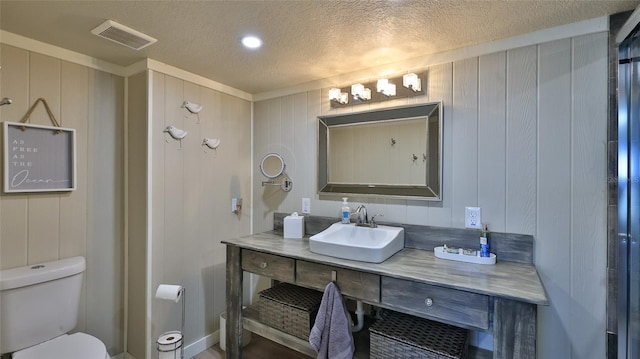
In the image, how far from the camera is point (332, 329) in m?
1.52

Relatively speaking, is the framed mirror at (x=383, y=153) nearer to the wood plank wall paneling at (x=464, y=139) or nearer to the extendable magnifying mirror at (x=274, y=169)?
the wood plank wall paneling at (x=464, y=139)

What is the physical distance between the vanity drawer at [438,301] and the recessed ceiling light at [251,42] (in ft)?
4.81

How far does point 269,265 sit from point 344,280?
1.70 feet

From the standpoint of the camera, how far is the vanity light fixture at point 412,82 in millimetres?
1805

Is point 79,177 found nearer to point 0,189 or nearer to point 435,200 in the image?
point 0,189

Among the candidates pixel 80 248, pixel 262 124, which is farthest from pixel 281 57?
pixel 80 248

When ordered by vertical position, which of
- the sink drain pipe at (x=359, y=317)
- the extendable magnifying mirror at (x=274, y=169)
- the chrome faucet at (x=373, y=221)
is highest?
the extendable magnifying mirror at (x=274, y=169)

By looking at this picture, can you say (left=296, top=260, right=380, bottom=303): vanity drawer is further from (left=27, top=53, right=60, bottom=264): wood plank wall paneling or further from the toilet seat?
(left=27, top=53, right=60, bottom=264): wood plank wall paneling

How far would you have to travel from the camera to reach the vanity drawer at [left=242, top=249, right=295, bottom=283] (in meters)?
1.71

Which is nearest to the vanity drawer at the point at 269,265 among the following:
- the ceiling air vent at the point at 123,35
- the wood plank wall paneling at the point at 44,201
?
the wood plank wall paneling at the point at 44,201

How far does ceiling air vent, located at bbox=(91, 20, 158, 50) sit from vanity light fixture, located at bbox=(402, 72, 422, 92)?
151 cm

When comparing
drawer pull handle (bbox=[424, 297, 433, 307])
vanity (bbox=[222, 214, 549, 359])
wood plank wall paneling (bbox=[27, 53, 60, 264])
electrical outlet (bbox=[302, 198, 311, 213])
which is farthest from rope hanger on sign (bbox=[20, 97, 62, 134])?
drawer pull handle (bbox=[424, 297, 433, 307])

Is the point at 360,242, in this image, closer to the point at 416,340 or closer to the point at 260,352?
the point at 416,340

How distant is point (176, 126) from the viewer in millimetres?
2105
